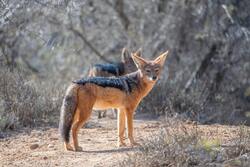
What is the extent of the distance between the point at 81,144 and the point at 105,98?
89 centimetres

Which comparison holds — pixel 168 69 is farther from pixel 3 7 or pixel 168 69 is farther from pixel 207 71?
pixel 3 7

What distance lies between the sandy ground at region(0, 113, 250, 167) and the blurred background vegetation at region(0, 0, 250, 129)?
52 cm

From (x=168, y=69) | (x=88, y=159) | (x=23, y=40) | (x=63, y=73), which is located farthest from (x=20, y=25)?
(x=63, y=73)

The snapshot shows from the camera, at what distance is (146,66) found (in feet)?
35.5

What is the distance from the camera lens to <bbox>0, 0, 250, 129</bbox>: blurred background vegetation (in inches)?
507

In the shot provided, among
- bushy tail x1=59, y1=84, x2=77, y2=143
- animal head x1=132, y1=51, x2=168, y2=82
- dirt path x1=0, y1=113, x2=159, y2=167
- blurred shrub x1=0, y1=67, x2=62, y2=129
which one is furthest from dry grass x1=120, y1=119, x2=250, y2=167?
blurred shrub x1=0, y1=67, x2=62, y2=129

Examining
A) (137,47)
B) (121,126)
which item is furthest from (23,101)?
(137,47)

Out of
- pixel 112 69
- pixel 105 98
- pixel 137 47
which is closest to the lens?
pixel 105 98

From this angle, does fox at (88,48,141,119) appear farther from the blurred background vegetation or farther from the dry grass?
Result: the dry grass

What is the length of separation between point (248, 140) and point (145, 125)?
3.71m

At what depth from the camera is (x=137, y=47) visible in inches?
783

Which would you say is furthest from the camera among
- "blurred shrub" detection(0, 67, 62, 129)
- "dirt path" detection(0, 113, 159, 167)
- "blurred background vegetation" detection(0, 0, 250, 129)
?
"blurred background vegetation" detection(0, 0, 250, 129)

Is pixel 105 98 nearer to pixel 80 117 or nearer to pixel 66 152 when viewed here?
pixel 80 117

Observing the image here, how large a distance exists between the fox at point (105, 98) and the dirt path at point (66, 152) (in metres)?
0.29
